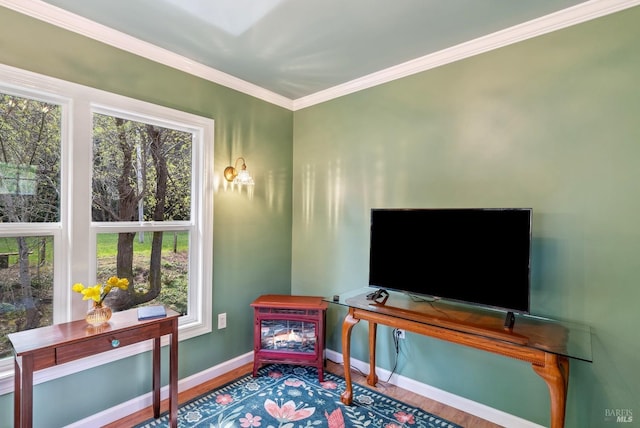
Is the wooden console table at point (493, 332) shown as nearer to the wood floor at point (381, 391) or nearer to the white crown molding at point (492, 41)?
Answer: the wood floor at point (381, 391)

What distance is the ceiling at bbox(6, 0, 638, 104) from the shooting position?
5.80ft

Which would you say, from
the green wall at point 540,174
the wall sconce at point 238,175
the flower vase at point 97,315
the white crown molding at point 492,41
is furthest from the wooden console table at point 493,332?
the white crown molding at point 492,41

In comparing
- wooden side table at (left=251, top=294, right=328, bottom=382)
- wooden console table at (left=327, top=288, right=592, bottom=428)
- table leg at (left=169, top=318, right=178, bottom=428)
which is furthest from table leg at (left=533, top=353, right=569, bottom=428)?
table leg at (left=169, top=318, right=178, bottom=428)

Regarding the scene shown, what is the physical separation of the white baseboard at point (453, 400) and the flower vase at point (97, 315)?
1.93 metres

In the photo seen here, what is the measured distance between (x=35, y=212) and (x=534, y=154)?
3.01 m

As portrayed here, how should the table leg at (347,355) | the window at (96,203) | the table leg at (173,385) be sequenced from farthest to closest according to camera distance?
the table leg at (347,355), the table leg at (173,385), the window at (96,203)

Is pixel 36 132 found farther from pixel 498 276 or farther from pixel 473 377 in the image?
pixel 473 377

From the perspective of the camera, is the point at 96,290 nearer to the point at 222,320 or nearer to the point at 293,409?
the point at 222,320

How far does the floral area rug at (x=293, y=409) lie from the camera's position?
2.03m

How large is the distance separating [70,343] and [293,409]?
1.40m

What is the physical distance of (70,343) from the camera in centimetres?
157

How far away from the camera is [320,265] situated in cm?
303

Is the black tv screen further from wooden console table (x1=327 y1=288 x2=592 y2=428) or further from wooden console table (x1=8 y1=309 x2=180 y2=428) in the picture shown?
wooden console table (x1=8 y1=309 x2=180 y2=428)

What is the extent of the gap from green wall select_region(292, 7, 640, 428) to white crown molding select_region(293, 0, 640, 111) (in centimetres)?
4
